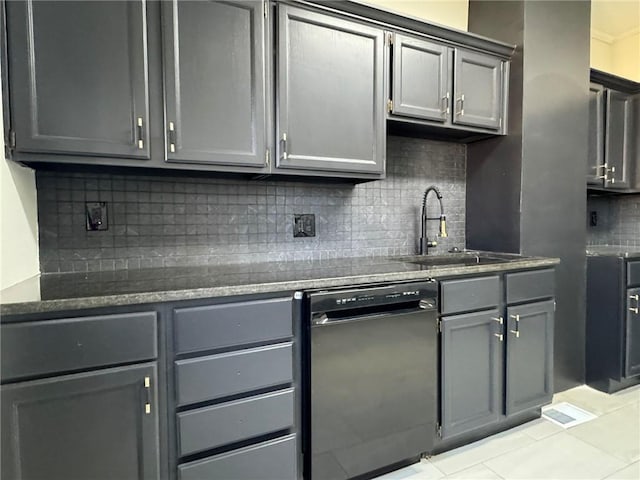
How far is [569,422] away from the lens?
2.12m

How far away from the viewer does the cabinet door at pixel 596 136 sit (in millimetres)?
2783

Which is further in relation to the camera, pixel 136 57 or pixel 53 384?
pixel 136 57

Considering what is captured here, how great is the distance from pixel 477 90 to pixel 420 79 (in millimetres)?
456

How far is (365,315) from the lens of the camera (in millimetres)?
1519

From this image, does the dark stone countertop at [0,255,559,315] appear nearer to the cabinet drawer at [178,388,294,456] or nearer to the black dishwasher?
the black dishwasher

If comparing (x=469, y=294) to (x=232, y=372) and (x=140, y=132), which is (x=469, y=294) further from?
(x=140, y=132)

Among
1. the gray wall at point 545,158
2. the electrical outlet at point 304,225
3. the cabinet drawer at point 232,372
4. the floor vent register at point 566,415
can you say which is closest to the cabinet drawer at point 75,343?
the cabinet drawer at point 232,372

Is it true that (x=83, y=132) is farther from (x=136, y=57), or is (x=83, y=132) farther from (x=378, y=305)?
(x=378, y=305)

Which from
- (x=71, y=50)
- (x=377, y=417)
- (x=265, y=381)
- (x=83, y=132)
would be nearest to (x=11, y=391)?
(x=265, y=381)

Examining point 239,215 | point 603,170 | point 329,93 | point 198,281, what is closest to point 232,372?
point 198,281

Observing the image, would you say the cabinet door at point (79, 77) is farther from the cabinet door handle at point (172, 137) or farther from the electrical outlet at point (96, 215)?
the electrical outlet at point (96, 215)

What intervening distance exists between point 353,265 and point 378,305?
0.37 meters

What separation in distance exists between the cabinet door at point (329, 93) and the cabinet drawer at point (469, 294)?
2.37 feet

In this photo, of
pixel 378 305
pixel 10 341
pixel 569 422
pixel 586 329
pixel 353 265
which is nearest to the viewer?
pixel 10 341
